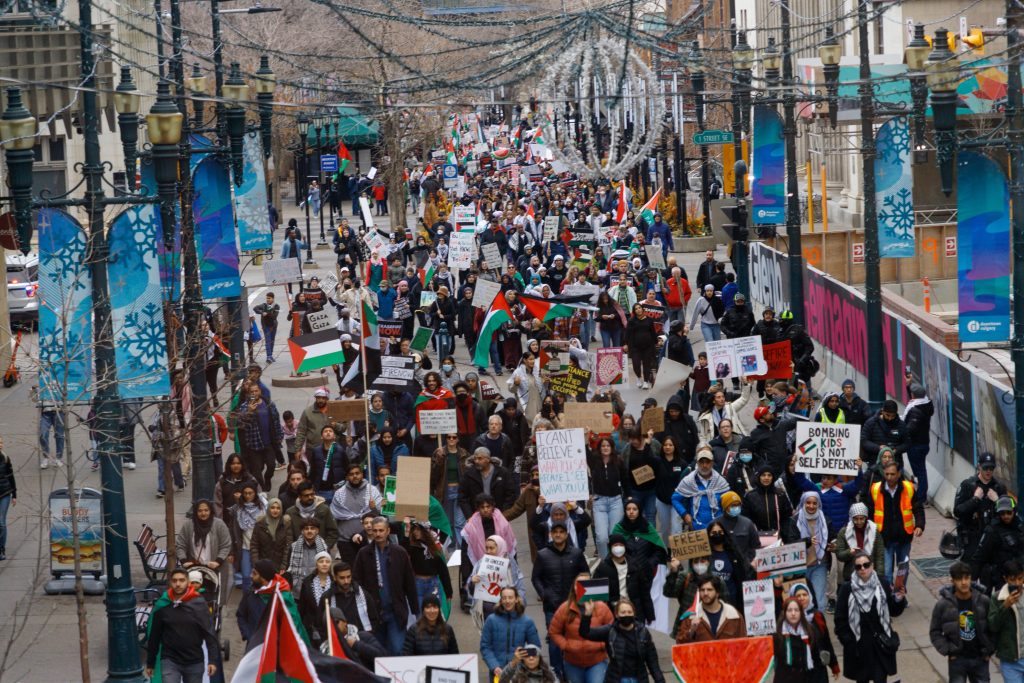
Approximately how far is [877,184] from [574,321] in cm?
665

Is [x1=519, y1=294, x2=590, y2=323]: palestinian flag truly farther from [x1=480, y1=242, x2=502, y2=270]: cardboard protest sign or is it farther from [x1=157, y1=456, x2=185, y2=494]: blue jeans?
[x1=480, y1=242, x2=502, y2=270]: cardboard protest sign

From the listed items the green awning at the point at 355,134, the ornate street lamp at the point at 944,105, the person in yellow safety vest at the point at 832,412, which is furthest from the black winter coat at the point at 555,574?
the green awning at the point at 355,134

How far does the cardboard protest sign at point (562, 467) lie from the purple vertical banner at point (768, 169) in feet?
41.3

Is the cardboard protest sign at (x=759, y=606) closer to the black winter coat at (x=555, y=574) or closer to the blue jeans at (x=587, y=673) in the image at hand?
the blue jeans at (x=587, y=673)

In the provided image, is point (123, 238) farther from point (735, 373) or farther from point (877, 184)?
point (877, 184)

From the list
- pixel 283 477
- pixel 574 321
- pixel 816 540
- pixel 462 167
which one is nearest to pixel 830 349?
pixel 574 321

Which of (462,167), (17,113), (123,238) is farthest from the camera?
(462,167)

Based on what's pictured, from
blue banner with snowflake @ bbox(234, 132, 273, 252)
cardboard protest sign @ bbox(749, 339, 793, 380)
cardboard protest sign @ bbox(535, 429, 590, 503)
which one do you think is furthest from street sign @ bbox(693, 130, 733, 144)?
cardboard protest sign @ bbox(535, 429, 590, 503)

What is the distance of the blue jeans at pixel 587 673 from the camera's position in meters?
12.4

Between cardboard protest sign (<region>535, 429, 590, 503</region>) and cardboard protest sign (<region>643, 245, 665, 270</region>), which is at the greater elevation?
cardboard protest sign (<region>643, 245, 665, 270</region>)

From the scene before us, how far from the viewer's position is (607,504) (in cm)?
1653

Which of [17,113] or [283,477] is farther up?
[17,113]

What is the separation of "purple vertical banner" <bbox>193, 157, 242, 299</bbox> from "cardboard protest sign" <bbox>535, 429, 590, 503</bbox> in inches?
209

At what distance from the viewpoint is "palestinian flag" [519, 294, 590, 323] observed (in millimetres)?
25062
